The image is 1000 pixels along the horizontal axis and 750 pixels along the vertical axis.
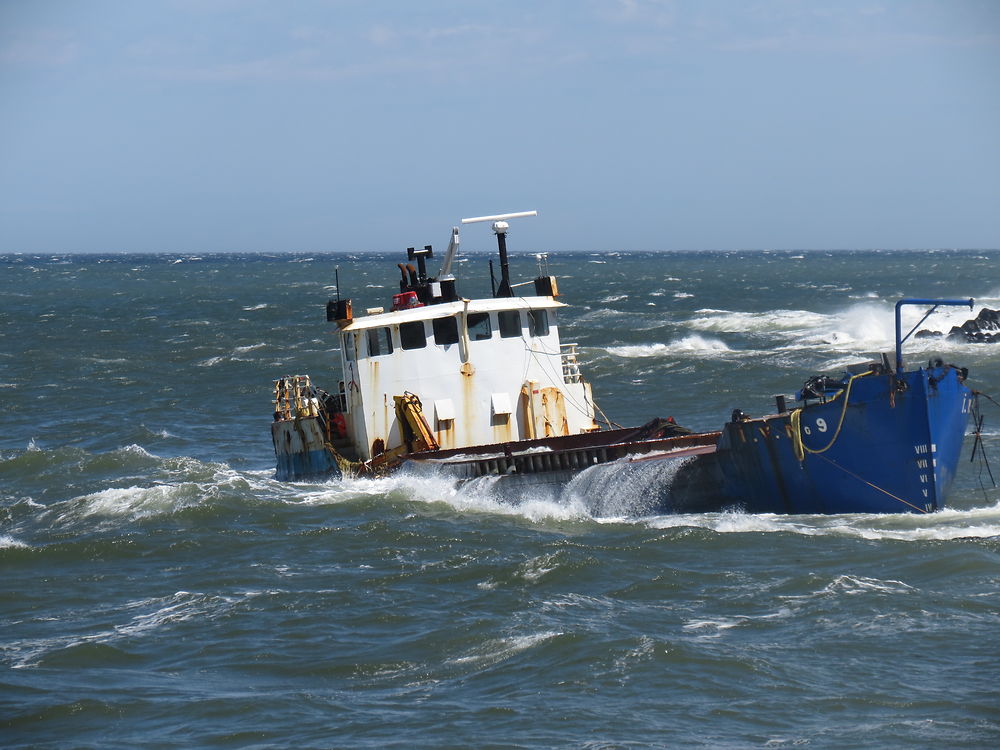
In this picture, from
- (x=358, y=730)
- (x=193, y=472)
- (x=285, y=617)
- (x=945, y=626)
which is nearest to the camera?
(x=358, y=730)

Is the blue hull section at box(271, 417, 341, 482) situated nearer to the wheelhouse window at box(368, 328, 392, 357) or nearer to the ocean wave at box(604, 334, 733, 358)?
the wheelhouse window at box(368, 328, 392, 357)

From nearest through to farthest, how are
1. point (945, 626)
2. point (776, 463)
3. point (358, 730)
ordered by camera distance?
point (358, 730) → point (945, 626) → point (776, 463)

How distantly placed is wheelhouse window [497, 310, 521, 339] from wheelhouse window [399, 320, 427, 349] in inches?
54.2

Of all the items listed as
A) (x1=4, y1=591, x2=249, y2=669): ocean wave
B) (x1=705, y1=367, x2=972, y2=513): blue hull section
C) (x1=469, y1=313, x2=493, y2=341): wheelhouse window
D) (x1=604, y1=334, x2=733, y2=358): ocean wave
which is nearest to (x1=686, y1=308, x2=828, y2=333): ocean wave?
(x1=604, y1=334, x2=733, y2=358): ocean wave

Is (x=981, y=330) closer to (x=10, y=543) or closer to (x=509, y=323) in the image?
(x=509, y=323)

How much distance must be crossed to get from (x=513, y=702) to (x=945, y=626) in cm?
499

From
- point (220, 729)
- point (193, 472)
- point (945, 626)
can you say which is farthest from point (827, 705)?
point (193, 472)

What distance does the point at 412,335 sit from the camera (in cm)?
2311

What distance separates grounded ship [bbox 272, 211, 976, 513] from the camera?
1858 centimetres

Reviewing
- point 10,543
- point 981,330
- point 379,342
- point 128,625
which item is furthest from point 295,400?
point 981,330

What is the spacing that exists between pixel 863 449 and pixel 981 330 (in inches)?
1297

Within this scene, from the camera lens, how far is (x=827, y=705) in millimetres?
12078

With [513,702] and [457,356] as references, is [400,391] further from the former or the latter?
[513,702]

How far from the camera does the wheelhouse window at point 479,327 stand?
23219mm
